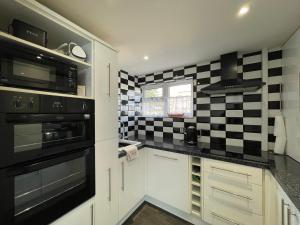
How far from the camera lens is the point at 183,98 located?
2.26 metres

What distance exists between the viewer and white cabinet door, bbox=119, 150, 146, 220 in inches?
59.9

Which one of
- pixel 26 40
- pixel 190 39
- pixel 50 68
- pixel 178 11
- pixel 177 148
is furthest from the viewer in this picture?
pixel 177 148

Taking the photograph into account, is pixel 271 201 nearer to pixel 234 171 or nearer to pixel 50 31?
pixel 234 171

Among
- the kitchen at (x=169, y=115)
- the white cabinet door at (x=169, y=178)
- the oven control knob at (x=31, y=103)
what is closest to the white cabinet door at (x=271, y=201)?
the kitchen at (x=169, y=115)

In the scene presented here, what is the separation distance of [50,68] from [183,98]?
1.83 meters

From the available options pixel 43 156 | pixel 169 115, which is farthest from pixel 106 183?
pixel 169 115

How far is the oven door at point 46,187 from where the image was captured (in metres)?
0.65

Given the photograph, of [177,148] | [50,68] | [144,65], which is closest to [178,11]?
[50,68]

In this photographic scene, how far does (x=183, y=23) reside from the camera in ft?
3.75

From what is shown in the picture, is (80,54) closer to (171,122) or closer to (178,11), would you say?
(178,11)

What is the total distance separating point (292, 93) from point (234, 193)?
1.11 metres

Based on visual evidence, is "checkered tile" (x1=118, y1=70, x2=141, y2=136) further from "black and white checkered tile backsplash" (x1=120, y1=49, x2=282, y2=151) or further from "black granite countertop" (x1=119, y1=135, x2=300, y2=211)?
"black granite countertop" (x1=119, y1=135, x2=300, y2=211)

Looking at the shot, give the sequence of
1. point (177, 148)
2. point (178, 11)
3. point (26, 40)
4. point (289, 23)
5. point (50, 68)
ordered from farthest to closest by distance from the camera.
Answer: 1. point (177, 148)
2. point (289, 23)
3. point (178, 11)
4. point (50, 68)
5. point (26, 40)

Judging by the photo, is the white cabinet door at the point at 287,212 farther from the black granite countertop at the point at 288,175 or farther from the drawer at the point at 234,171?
the drawer at the point at 234,171
